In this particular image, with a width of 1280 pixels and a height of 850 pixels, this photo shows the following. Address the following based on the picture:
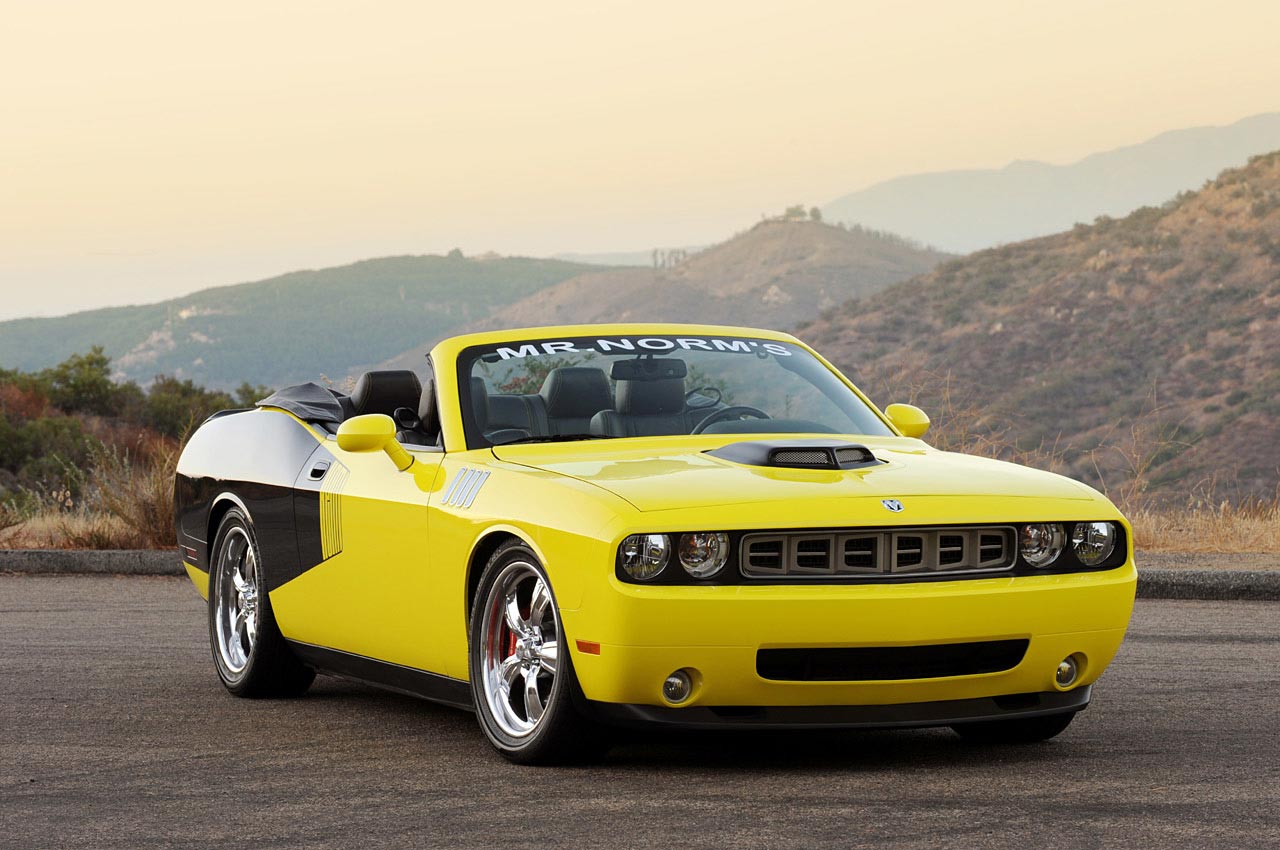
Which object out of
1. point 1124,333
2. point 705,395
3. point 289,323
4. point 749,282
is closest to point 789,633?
point 705,395

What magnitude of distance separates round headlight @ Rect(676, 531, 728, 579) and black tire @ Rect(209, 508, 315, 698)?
9.61 ft

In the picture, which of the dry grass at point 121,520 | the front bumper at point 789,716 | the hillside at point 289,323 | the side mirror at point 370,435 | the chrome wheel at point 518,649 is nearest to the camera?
the front bumper at point 789,716

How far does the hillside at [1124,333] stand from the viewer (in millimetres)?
50969

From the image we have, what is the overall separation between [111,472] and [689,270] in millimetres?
132011

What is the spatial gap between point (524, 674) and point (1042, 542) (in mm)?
1722

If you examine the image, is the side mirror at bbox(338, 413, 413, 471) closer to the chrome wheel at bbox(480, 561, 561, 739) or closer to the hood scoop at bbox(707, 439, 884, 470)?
the chrome wheel at bbox(480, 561, 561, 739)

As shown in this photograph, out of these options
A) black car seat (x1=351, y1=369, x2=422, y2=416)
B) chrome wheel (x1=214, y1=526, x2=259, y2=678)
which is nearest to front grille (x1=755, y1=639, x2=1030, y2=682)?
black car seat (x1=351, y1=369, x2=422, y2=416)

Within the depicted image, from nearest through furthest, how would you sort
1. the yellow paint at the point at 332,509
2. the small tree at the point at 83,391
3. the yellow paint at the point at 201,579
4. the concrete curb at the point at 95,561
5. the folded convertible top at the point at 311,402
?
the yellow paint at the point at 332,509, the folded convertible top at the point at 311,402, the yellow paint at the point at 201,579, the concrete curb at the point at 95,561, the small tree at the point at 83,391

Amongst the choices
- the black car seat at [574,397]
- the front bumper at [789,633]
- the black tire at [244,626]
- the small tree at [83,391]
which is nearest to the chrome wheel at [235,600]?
the black tire at [244,626]

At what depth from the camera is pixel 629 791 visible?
18.7 ft

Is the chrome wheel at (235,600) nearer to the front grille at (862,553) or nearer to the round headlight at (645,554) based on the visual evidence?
the round headlight at (645,554)

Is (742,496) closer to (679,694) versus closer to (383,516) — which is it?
(679,694)

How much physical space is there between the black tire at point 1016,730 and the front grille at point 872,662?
67 cm

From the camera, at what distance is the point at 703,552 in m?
5.75
